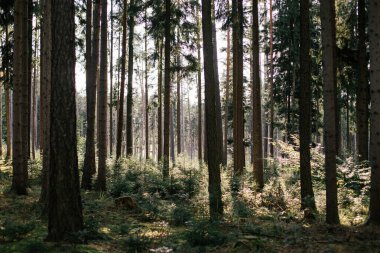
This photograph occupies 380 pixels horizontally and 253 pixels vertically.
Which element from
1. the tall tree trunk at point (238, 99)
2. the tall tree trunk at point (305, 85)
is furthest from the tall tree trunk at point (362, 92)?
the tall tree trunk at point (305, 85)

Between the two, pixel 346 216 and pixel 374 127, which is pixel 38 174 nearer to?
pixel 346 216

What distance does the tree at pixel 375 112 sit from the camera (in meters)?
8.04

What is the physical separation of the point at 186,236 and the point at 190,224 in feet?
2.43

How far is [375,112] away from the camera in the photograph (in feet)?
26.9

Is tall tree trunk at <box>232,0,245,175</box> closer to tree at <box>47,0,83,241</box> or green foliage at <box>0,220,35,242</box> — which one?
tree at <box>47,0,83,241</box>

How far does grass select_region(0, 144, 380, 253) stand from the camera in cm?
683

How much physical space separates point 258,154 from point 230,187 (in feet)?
5.40

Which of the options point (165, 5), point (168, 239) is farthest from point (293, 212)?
point (165, 5)

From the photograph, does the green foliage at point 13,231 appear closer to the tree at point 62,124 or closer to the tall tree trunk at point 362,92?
the tree at point 62,124

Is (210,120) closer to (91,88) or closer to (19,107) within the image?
(91,88)

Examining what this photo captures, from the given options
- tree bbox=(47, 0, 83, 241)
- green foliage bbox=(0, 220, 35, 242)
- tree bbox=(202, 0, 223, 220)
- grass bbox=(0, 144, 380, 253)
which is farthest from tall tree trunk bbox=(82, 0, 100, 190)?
tree bbox=(47, 0, 83, 241)

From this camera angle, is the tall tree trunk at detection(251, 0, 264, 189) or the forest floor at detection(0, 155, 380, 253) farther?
the tall tree trunk at detection(251, 0, 264, 189)

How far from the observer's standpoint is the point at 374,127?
8.22 m

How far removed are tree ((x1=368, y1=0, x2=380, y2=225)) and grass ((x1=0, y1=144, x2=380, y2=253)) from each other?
516 millimetres
